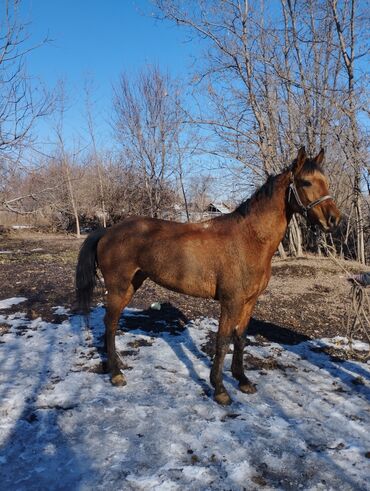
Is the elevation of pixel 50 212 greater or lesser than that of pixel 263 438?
greater

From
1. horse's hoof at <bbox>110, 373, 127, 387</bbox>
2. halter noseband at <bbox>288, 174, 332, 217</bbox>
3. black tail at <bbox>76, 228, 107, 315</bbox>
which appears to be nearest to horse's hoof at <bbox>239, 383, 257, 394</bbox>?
horse's hoof at <bbox>110, 373, 127, 387</bbox>

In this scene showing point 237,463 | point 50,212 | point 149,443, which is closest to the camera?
point 237,463

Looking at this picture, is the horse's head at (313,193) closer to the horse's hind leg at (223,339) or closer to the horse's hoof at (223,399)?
the horse's hind leg at (223,339)

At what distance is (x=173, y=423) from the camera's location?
2838 millimetres

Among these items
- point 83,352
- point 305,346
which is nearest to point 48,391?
point 83,352

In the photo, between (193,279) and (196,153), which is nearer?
(193,279)

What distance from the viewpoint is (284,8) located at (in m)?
10.9

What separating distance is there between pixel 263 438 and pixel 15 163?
8.36 meters

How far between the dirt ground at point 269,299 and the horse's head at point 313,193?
953mm

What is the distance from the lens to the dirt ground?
549 cm

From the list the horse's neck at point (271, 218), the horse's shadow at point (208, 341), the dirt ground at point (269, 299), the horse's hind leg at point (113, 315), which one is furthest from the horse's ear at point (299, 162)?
the horse's shadow at point (208, 341)

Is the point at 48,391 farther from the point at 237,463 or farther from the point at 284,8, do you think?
the point at 284,8

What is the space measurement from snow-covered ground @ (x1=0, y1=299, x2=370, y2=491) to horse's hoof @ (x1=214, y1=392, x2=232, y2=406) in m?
0.06

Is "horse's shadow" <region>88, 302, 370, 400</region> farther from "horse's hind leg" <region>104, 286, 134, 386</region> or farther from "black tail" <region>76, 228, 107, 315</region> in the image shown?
"black tail" <region>76, 228, 107, 315</region>
